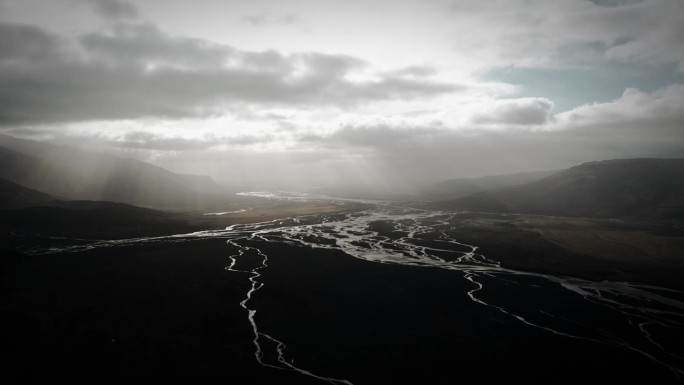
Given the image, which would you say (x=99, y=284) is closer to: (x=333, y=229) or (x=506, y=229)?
(x=333, y=229)

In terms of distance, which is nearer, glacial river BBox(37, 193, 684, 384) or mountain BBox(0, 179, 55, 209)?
glacial river BBox(37, 193, 684, 384)

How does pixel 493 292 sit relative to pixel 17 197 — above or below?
below

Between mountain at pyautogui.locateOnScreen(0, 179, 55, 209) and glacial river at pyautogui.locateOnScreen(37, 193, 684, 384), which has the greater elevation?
mountain at pyautogui.locateOnScreen(0, 179, 55, 209)

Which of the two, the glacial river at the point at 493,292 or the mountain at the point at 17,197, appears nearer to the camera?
the glacial river at the point at 493,292

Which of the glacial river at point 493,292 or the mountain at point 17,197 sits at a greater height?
the mountain at point 17,197
